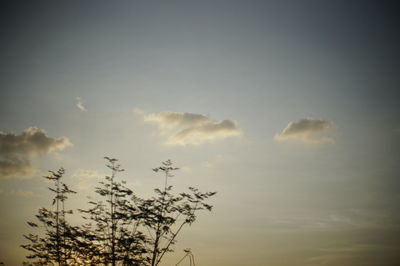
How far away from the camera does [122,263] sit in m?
14.3

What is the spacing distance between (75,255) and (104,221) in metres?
2.80

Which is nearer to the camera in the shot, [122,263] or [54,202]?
[122,263]

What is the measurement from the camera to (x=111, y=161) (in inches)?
604

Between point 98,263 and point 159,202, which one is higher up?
point 159,202

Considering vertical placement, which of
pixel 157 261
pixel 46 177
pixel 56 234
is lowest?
pixel 157 261

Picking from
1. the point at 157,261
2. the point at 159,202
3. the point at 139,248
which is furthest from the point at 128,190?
the point at 157,261

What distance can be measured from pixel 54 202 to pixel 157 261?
289 inches

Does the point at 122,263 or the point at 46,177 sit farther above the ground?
the point at 46,177

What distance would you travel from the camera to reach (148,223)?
48.3ft

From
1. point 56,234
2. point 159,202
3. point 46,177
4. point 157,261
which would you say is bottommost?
point 157,261

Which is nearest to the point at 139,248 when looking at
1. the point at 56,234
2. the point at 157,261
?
the point at 157,261

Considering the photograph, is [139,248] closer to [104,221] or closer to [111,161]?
[104,221]

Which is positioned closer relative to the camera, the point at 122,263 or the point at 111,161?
the point at 122,263

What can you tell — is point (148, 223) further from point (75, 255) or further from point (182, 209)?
point (75, 255)
